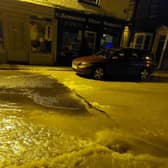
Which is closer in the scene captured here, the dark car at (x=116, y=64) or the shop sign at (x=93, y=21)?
the dark car at (x=116, y=64)

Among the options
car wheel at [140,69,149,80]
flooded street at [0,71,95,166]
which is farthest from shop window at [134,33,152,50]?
flooded street at [0,71,95,166]

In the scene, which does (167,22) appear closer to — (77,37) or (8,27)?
(77,37)

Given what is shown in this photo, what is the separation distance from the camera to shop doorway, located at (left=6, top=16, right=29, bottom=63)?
10.1 metres

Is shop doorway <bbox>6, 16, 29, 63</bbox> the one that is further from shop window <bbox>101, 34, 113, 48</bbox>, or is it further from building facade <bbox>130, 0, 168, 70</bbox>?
building facade <bbox>130, 0, 168, 70</bbox>

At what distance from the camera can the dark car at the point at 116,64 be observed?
8.70 metres

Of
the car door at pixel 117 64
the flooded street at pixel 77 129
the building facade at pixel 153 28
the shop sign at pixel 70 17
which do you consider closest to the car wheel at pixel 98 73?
the car door at pixel 117 64

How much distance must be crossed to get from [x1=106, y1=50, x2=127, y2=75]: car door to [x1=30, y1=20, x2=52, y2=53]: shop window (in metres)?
4.69

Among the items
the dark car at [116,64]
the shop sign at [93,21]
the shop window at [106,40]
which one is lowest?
the dark car at [116,64]

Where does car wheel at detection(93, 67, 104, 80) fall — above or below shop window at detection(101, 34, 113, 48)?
below

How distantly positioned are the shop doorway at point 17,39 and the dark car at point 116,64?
3.59 m

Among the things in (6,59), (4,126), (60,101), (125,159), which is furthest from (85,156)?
(6,59)

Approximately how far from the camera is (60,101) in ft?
17.8

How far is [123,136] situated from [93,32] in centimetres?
1065

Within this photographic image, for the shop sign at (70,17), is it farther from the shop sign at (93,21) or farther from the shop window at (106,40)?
the shop window at (106,40)
